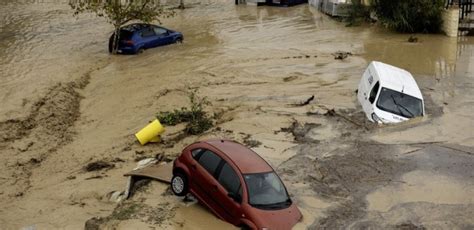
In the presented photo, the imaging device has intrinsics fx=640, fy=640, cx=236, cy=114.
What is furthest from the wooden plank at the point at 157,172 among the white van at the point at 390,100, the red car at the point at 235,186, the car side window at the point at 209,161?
the white van at the point at 390,100

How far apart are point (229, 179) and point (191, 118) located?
687cm

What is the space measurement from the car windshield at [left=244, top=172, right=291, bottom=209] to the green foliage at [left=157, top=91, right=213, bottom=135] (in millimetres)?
5895

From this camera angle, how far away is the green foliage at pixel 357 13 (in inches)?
1378

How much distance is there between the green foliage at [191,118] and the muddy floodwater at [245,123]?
0.36m

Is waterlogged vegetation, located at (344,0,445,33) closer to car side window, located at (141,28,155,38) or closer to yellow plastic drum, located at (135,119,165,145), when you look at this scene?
car side window, located at (141,28,155,38)

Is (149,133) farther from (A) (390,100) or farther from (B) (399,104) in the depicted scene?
(B) (399,104)

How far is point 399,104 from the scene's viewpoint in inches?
706

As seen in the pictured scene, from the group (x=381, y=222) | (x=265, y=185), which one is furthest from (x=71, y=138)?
(x=381, y=222)

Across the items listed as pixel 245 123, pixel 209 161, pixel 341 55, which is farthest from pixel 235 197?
pixel 341 55

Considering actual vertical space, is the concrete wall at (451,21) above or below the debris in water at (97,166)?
above

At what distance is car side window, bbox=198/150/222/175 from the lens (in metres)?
12.0

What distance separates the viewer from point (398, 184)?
1356 cm

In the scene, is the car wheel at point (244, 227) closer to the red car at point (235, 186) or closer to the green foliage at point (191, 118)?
the red car at point (235, 186)

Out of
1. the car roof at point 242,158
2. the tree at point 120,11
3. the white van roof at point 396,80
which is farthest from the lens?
the tree at point 120,11
